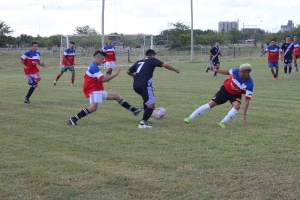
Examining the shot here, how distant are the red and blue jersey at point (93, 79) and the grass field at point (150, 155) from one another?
2.54 ft

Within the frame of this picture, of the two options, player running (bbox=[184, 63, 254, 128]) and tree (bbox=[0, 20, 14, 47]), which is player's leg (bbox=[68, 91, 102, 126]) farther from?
tree (bbox=[0, 20, 14, 47])

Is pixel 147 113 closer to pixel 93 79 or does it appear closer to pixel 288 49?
pixel 93 79

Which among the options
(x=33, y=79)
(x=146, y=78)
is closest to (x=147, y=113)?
(x=146, y=78)

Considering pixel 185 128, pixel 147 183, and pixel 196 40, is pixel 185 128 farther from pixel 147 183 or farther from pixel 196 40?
pixel 196 40

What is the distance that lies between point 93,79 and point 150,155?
312cm

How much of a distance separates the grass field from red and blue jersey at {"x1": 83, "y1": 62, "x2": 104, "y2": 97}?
2.54ft

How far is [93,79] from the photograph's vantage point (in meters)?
10.0

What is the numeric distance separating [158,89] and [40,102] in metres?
4.85

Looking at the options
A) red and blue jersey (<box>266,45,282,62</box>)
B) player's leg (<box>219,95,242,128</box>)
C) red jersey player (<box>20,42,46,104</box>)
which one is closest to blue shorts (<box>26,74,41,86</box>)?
red jersey player (<box>20,42,46,104</box>)

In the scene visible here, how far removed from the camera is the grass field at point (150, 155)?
5773 mm

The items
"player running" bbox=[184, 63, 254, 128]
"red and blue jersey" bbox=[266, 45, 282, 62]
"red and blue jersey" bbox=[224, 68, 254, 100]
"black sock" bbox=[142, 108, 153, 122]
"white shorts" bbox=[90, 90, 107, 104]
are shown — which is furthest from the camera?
"red and blue jersey" bbox=[266, 45, 282, 62]

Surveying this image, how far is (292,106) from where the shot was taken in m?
12.5

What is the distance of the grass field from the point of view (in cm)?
577

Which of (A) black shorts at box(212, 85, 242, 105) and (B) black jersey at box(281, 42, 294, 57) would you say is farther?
(B) black jersey at box(281, 42, 294, 57)
